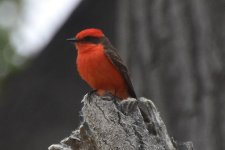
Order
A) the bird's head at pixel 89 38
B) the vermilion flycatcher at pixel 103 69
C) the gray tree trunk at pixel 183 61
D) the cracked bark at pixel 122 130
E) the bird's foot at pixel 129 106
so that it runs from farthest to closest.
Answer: the gray tree trunk at pixel 183 61, the bird's head at pixel 89 38, the vermilion flycatcher at pixel 103 69, the bird's foot at pixel 129 106, the cracked bark at pixel 122 130

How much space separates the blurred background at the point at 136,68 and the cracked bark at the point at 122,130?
2187 millimetres

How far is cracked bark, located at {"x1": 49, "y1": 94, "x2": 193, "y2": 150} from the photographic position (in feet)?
16.0

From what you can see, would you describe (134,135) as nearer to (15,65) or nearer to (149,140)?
(149,140)

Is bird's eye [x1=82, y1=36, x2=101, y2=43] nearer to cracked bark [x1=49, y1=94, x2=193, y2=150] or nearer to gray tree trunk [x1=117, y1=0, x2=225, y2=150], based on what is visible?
gray tree trunk [x1=117, y1=0, x2=225, y2=150]

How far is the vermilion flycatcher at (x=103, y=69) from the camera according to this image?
20.8ft

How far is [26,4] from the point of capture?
9977mm

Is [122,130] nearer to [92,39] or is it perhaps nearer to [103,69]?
[103,69]

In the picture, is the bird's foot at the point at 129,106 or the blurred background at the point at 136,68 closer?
the bird's foot at the point at 129,106

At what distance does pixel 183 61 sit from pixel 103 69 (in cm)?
145

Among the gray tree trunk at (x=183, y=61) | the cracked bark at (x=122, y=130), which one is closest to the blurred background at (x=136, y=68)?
the gray tree trunk at (x=183, y=61)

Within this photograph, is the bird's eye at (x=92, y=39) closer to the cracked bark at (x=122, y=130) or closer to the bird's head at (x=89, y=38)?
the bird's head at (x=89, y=38)

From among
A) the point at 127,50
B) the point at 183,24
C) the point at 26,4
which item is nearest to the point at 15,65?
the point at 26,4

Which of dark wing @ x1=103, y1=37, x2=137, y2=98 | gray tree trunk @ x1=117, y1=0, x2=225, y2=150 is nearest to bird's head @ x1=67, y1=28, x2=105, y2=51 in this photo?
dark wing @ x1=103, y1=37, x2=137, y2=98

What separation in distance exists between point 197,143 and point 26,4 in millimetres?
3415
